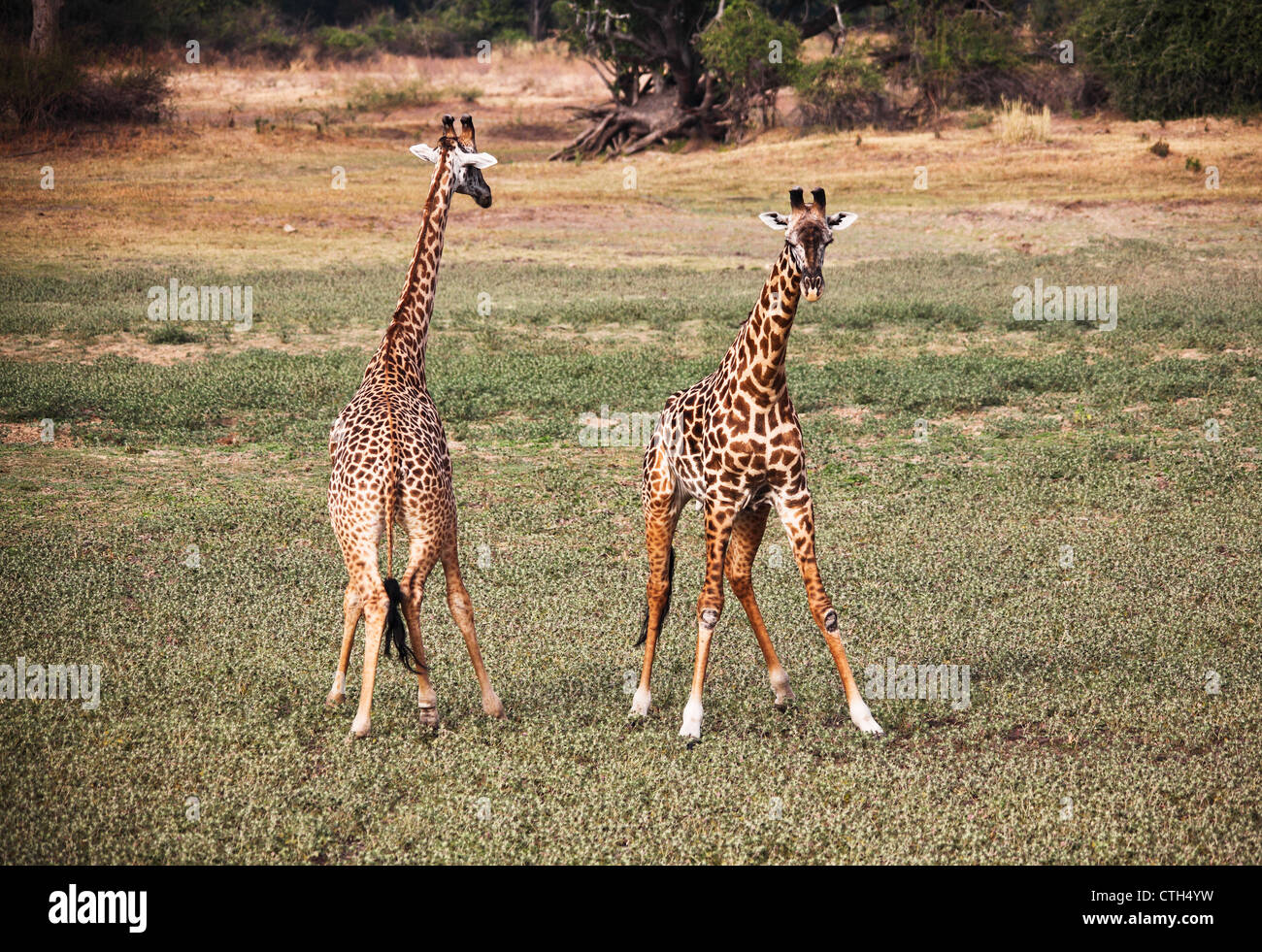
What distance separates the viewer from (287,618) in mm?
8359

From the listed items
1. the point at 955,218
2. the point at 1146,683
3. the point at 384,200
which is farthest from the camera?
the point at 384,200

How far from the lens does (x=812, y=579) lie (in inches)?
257

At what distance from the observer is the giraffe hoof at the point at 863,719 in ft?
21.9

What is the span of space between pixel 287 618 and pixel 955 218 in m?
19.1

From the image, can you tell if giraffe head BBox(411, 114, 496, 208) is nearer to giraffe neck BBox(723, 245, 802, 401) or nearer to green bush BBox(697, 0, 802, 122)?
giraffe neck BBox(723, 245, 802, 401)

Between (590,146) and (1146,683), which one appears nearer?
(1146,683)

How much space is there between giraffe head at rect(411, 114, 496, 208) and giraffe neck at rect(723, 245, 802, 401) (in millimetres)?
1954

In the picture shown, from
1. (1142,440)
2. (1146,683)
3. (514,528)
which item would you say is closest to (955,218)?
(1142,440)

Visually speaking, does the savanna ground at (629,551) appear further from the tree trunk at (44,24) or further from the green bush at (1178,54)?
the tree trunk at (44,24)

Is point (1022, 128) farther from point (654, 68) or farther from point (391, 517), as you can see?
point (391, 517)

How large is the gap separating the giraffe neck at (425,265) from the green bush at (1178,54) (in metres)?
25.6

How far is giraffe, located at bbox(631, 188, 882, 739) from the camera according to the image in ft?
21.1

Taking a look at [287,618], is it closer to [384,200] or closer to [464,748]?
[464,748]

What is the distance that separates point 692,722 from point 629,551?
131 inches
